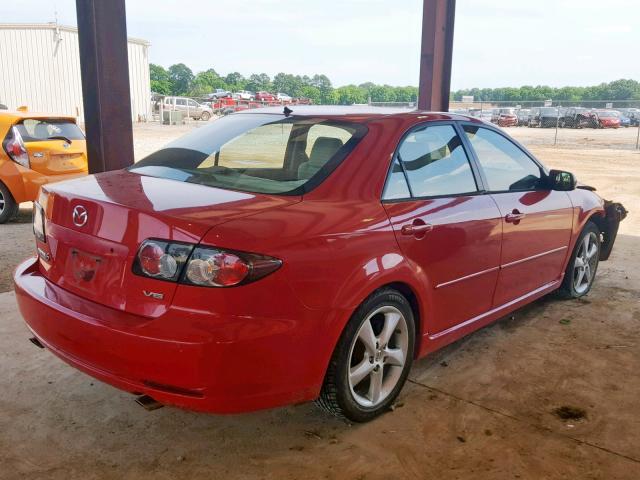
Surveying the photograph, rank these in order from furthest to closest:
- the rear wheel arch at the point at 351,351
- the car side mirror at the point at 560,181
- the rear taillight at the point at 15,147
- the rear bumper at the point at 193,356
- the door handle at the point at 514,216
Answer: the rear taillight at the point at 15,147, the car side mirror at the point at 560,181, the door handle at the point at 514,216, the rear wheel arch at the point at 351,351, the rear bumper at the point at 193,356

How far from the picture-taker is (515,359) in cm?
372

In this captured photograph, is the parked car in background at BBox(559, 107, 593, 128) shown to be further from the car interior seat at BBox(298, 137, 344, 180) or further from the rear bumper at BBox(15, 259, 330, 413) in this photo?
the rear bumper at BBox(15, 259, 330, 413)

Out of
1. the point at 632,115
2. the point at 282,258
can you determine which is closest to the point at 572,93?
the point at 632,115

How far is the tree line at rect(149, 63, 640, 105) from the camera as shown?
233 feet

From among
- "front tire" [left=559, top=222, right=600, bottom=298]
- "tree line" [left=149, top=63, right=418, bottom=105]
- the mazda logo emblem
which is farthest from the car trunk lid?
"tree line" [left=149, top=63, right=418, bottom=105]

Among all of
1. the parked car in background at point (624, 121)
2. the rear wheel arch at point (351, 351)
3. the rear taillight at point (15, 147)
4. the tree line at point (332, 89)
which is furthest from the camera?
the tree line at point (332, 89)

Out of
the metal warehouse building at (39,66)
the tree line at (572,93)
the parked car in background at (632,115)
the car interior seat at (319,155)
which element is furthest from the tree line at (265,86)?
the car interior seat at (319,155)

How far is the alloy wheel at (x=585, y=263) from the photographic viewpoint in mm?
4812

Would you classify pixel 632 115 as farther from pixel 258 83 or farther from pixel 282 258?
pixel 258 83

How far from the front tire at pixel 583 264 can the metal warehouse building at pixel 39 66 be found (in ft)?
115

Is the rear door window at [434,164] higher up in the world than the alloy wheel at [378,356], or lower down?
higher up

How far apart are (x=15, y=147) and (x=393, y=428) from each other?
6.77 m

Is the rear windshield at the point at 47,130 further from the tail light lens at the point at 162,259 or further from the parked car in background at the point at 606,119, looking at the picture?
the parked car in background at the point at 606,119

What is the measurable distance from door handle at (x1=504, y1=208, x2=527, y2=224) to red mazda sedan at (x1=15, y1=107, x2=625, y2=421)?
Answer: 12 mm
